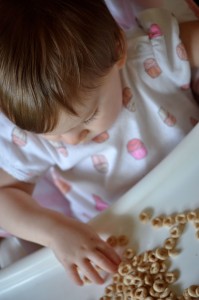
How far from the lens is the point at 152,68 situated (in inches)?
31.0

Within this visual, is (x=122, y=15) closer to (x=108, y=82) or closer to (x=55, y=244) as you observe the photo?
(x=108, y=82)

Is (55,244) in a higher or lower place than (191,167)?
lower

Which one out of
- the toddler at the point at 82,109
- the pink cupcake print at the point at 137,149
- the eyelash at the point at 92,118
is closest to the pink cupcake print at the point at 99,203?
the toddler at the point at 82,109

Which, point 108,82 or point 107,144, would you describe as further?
point 107,144

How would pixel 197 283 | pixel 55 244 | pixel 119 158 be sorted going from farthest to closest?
pixel 119 158 → pixel 55 244 → pixel 197 283

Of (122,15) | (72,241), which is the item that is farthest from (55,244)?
(122,15)

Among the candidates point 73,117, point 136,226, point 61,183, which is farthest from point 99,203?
point 73,117

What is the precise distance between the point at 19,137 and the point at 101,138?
0.13m

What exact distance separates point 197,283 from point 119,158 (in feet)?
0.93

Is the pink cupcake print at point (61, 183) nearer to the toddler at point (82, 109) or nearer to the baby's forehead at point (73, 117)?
the toddler at point (82, 109)

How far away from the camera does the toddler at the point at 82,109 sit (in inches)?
21.7

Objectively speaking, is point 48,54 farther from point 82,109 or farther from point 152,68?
point 152,68

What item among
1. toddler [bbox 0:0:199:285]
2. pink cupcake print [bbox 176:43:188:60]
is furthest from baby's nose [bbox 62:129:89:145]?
pink cupcake print [bbox 176:43:188:60]

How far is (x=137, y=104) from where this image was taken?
0.80 m
